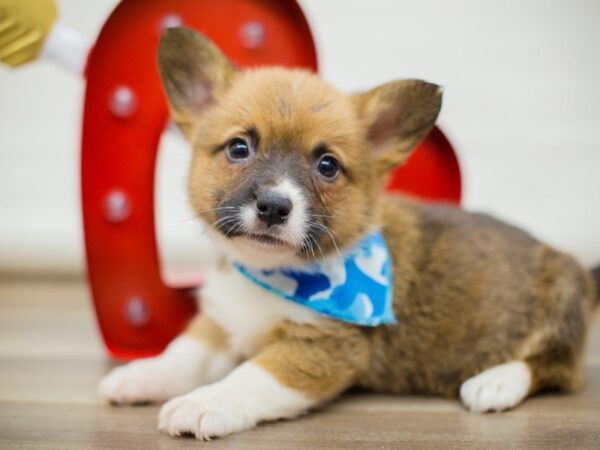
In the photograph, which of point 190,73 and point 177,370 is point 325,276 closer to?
point 177,370

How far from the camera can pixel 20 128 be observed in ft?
15.5

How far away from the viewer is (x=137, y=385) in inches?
99.3

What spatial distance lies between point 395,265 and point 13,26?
1754 mm

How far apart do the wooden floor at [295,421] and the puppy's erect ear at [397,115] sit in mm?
939

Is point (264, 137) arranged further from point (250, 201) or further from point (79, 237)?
point (79, 237)

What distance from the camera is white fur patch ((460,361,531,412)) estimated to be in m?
2.54

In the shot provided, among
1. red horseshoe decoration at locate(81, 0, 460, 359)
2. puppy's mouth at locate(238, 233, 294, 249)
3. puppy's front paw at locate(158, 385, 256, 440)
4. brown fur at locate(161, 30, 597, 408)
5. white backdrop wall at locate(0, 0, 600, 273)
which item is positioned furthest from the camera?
white backdrop wall at locate(0, 0, 600, 273)

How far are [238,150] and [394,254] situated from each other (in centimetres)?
77

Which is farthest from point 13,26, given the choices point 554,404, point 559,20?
point 559,20

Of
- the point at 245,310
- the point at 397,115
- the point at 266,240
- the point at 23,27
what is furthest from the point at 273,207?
the point at 23,27

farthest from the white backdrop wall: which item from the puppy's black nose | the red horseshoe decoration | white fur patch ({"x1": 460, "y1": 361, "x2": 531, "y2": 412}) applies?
the puppy's black nose

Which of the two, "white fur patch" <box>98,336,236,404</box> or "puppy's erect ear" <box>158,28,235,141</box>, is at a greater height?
"puppy's erect ear" <box>158,28,235,141</box>

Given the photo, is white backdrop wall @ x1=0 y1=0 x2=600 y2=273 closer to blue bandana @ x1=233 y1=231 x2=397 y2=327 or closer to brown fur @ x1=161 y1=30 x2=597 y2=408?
brown fur @ x1=161 y1=30 x2=597 y2=408

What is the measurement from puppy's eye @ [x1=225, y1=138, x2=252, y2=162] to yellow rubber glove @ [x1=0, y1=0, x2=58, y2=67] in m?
0.96
